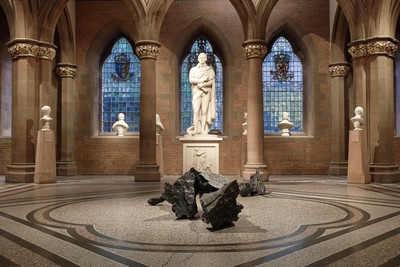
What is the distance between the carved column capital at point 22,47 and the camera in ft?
44.3

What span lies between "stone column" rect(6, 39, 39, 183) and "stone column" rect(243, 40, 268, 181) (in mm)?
6888

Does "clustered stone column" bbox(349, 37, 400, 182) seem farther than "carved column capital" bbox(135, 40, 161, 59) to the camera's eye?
No

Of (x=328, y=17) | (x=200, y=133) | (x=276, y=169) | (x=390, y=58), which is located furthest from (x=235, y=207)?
(x=328, y=17)

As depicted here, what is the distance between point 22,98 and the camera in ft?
44.3

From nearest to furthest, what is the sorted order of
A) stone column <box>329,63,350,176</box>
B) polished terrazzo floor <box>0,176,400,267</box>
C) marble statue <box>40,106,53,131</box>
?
polished terrazzo floor <box>0,176,400,267</box> < marble statue <box>40,106,53,131</box> < stone column <box>329,63,350,176</box>

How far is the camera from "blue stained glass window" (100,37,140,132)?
63.4 feet

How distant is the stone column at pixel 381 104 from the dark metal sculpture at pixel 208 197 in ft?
27.2

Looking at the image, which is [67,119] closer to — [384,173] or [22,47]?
[22,47]

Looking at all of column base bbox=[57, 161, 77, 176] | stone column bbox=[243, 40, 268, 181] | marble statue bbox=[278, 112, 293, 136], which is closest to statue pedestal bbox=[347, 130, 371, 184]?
stone column bbox=[243, 40, 268, 181]

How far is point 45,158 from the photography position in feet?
41.5

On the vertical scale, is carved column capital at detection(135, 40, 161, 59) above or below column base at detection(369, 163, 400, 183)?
above

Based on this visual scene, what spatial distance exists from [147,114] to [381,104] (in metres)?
7.30

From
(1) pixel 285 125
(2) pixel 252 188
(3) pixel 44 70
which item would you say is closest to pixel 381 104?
(1) pixel 285 125

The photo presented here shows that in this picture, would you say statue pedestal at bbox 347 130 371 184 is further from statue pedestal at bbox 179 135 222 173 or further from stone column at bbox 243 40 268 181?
statue pedestal at bbox 179 135 222 173
